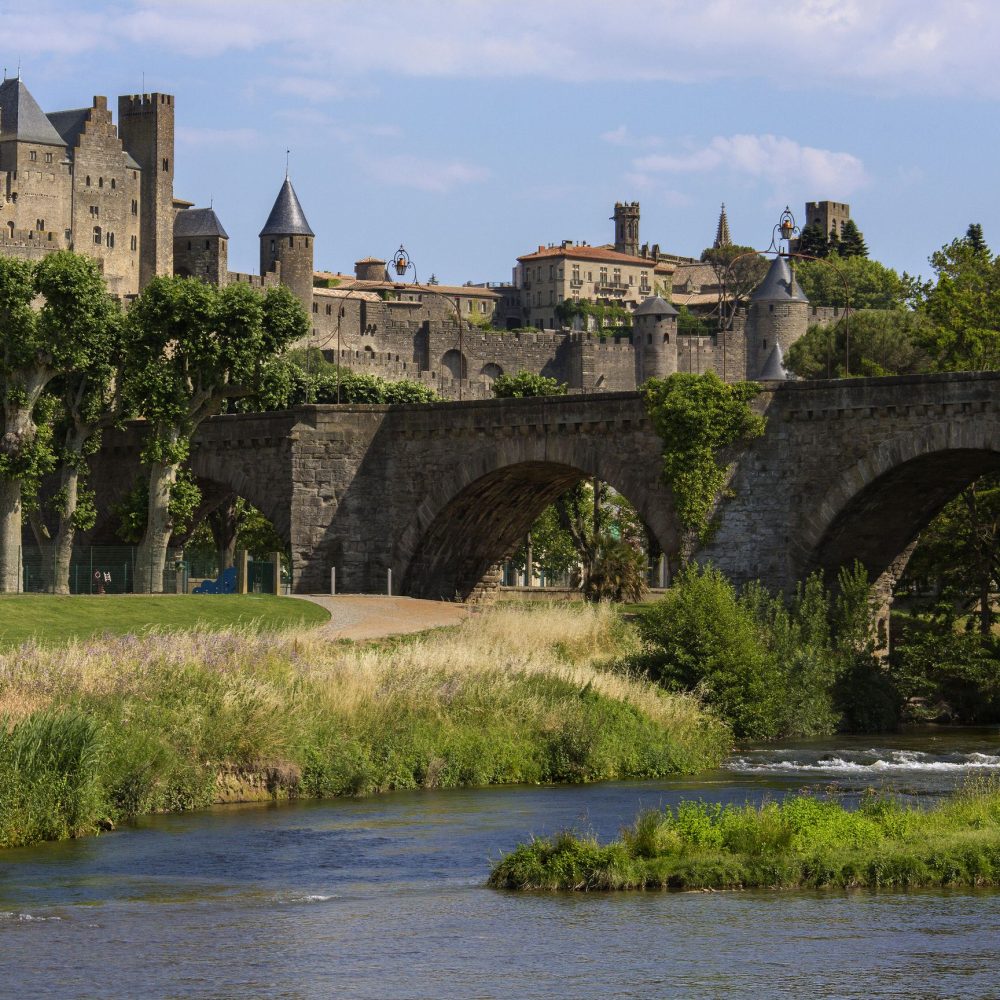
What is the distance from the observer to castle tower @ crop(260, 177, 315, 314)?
144625mm

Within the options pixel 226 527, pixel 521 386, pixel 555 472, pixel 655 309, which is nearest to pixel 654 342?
pixel 655 309

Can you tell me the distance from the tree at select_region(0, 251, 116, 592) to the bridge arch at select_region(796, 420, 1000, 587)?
66.7 feet

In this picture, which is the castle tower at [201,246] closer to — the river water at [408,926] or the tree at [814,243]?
the tree at [814,243]

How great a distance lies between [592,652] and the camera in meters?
39.2

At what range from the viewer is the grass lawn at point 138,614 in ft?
123

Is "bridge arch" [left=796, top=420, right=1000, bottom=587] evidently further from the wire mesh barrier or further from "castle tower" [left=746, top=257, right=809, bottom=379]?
"castle tower" [left=746, top=257, right=809, bottom=379]

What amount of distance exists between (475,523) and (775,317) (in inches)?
3588

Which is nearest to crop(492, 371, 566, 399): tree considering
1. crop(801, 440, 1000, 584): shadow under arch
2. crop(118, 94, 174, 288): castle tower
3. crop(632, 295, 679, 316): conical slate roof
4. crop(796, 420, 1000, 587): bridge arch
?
crop(801, 440, 1000, 584): shadow under arch

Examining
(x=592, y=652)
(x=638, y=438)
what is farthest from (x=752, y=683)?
(x=638, y=438)

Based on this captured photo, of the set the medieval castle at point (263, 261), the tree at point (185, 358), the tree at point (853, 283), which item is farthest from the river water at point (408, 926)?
the tree at point (853, 283)

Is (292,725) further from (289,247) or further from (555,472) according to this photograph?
(289,247)

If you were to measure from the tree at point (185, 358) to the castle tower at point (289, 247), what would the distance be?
90.9m

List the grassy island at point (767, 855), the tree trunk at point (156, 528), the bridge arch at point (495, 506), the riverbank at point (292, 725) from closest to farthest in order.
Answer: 1. the grassy island at point (767, 855)
2. the riverbank at point (292, 725)
3. the bridge arch at point (495, 506)
4. the tree trunk at point (156, 528)

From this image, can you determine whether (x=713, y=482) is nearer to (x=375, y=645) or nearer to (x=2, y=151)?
(x=375, y=645)
